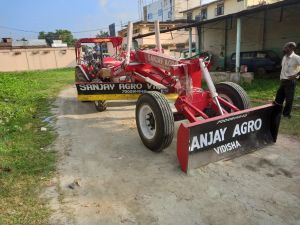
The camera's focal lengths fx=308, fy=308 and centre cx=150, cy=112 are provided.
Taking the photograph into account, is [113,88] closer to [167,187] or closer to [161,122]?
[161,122]

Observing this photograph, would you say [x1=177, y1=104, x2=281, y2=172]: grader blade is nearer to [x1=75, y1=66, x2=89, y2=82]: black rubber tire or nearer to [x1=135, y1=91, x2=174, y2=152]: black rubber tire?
[x1=135, y1=91, x2=174, y2=152]: black rubber tire

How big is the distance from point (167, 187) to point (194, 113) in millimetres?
1705

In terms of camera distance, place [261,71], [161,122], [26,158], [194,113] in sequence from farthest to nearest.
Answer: [261,71]
[194,113]
[26,158]
[161,122]

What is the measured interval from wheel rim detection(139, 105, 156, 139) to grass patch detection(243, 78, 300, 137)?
2.67 metres

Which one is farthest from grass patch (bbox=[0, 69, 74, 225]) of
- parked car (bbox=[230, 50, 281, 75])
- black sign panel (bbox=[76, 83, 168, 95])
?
parked car (bbox=[230, 50, 281, 75])

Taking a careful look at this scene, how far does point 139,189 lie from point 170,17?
51956mm

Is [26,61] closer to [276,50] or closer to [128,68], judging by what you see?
[276,50]

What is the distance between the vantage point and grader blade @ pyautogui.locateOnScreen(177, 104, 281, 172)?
4.36 meters

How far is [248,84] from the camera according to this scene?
12.9 metres

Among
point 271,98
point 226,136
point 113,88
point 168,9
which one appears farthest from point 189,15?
point 226,136

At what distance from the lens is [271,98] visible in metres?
9.66

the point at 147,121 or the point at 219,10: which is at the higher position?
the point at 219,10

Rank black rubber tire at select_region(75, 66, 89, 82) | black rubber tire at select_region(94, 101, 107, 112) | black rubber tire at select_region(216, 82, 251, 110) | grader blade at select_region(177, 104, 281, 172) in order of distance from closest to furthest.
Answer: grader blade at select_region(177, 104, 281, 172), black rubber tire at select_region(216, 82, 251, 110), black rubber tire at select_region(94, 101, 107, 112), black rubber tire at select_region(75, 66, 89, 82)

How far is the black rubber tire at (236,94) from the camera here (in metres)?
5.70
